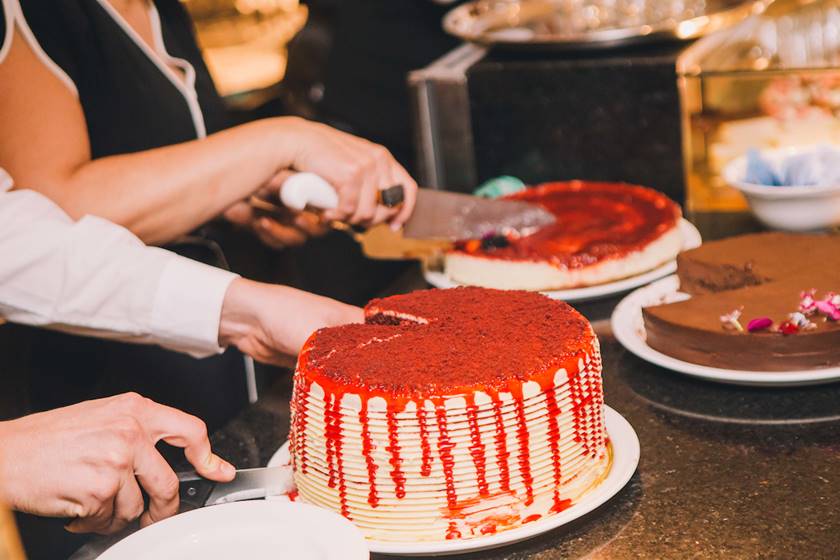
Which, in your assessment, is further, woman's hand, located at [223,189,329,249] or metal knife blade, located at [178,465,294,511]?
woman's hand, located at [223,189,329,249]

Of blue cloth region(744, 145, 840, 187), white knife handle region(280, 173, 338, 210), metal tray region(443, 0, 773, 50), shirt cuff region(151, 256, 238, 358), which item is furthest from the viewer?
metal tray region(443, 0, 773, 50)

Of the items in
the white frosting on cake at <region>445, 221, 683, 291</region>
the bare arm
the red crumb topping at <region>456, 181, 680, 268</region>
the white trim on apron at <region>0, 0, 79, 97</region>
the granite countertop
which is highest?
the white trim on apron at <region>0, 0, 79, 97</region>

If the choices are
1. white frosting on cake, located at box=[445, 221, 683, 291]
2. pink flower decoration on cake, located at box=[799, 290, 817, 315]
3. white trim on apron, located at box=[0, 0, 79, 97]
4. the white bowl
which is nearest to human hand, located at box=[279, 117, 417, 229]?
white frosting on cake, located at box=[445, 221, 683, 291]

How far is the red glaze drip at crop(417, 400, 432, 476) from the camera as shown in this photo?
115 centimetres

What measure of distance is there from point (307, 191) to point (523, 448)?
84 centimetres

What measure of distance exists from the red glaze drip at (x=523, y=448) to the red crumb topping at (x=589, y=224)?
2.56 feet

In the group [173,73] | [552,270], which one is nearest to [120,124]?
[173,73]

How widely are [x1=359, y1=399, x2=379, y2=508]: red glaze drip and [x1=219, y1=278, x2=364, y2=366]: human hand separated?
33 cm

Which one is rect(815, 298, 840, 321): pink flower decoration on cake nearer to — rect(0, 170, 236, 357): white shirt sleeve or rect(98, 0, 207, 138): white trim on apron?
rect(0, 170, 236, 357): white shirt sleeve

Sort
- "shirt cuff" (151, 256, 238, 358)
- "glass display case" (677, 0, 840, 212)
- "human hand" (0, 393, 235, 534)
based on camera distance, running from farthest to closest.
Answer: "glass display case" (677, 0, 840, 212)
"shirt cuff" (151, 256, 238, 358)
"human hand" (0, 393, 235, 534)

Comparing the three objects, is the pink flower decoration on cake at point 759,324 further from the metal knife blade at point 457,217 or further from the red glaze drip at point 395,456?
the metal knife blade at point 457,217

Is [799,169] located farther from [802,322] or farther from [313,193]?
[313,193]

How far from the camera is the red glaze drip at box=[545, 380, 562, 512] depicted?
1188mm

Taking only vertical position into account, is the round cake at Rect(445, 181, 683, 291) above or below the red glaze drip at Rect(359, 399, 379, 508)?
below
